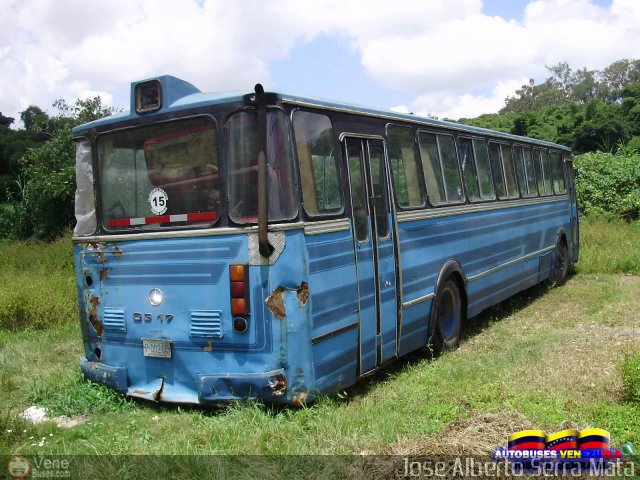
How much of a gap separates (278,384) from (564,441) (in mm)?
2114

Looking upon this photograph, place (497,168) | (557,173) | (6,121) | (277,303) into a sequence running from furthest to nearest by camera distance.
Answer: (6,121), (557,173), (497,168), (277,303)

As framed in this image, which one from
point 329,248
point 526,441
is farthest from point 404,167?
point 526,441

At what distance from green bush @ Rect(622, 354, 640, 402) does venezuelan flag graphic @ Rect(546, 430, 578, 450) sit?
112 centimetres

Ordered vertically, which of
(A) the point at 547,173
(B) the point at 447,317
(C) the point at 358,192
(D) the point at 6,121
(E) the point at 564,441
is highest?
(D) the point at 6,121

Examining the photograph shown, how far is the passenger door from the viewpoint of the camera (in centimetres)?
591

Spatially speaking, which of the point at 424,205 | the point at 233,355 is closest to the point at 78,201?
the point at 233,355

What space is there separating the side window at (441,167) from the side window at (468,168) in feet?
0.66

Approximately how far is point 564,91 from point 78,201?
64.9 meters

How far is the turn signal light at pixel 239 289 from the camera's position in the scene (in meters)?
5.07

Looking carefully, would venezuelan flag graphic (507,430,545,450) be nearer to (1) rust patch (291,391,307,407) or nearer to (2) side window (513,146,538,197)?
(1) rust patch (291,391,307,407)

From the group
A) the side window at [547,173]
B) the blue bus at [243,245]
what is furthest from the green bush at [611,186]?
the blue bus at [243,245]

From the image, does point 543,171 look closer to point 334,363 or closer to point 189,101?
point 334,363

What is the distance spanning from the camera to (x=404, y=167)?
693cm

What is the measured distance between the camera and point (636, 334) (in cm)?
752
